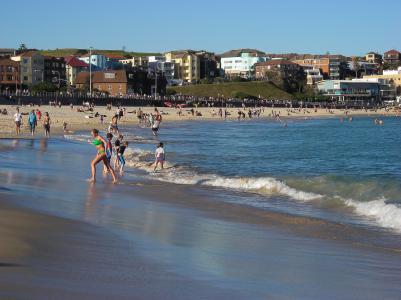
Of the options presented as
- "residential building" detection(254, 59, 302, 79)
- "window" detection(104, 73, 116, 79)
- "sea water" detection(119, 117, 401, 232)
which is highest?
"residential building" detection(254, 59, 302, 79)

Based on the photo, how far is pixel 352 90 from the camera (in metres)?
174

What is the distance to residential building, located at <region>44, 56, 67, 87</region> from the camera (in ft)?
429

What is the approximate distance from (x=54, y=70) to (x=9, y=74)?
18019 millimetres

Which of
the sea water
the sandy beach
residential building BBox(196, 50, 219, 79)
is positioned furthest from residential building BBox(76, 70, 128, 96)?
the sea water

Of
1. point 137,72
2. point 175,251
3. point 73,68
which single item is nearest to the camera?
point 175,251

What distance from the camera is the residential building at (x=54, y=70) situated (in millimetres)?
130750

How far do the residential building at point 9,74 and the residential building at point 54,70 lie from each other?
39.4 feet

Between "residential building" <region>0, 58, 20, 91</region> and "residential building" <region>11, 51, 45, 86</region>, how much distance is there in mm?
3894

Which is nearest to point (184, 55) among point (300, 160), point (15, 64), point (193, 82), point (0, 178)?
point (193, 82)

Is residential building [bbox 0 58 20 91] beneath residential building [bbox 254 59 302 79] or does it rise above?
beneath

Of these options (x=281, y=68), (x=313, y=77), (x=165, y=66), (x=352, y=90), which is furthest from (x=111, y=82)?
(x=313, y=77)

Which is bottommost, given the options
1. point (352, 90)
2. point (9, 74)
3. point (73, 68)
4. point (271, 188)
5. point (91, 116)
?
point (271, 188)

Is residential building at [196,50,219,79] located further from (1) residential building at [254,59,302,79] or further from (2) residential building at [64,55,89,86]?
(2) residential building at [64,55,89,86]

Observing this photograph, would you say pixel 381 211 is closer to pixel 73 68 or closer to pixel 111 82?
pixel 111 82
